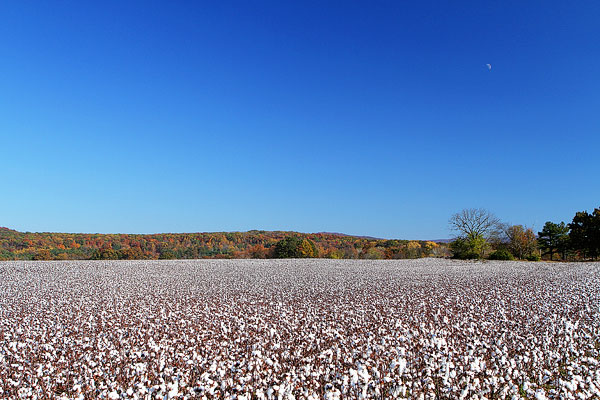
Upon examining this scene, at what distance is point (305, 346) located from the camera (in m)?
7.04

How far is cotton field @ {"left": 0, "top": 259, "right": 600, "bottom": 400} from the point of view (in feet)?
16.3

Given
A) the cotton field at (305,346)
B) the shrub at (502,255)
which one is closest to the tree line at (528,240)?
the shrub at (502,255)

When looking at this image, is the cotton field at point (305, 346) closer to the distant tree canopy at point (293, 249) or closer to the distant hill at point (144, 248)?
the distant tree canopy at point (293, 249)

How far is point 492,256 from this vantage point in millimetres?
43469

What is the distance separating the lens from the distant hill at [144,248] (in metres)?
45.6

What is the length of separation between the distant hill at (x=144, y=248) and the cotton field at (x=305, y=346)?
3334cm

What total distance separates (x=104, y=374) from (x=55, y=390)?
2.18ft

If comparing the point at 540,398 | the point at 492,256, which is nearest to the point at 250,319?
the point at 540,398

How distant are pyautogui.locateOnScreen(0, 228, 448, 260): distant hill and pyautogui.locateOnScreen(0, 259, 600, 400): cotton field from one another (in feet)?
109

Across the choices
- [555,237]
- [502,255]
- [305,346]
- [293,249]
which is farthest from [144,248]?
[555,237]

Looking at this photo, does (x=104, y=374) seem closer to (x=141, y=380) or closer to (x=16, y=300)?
(x=141, y=380)

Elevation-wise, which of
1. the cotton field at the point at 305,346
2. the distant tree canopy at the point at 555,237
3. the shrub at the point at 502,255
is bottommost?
the cotton field at the point at 305,346

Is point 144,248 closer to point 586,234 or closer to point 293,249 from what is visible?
point 293,249

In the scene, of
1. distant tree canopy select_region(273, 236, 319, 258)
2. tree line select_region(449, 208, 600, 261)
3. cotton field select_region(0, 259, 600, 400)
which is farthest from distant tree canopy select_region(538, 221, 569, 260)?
cotton field select_region(0, 259, 600, 400)
